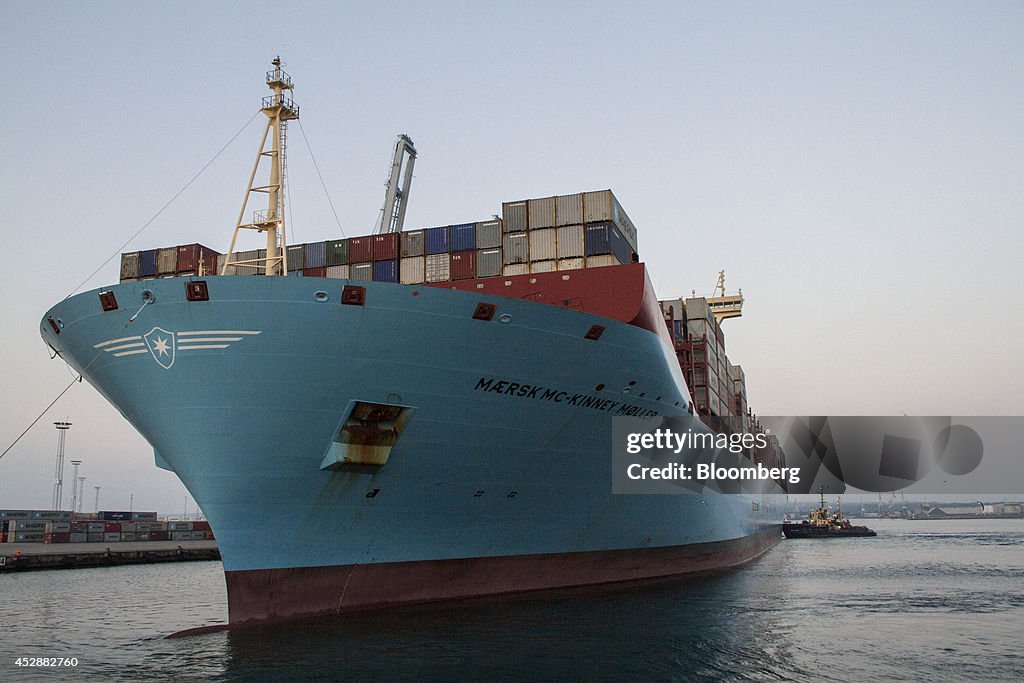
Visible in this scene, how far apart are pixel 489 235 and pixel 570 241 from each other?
235 centimetres

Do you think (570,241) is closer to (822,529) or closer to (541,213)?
(541,213)

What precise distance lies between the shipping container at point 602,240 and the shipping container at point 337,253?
7154mm

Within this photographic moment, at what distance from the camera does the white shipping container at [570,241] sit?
827 inches

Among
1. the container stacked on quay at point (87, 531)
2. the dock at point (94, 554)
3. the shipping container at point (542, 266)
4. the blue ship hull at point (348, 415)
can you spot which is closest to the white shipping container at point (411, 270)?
the shipping container at point (542, 266)

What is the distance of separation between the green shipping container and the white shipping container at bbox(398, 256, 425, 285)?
1.89 m

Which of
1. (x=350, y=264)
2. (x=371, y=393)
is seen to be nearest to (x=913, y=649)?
(x=371, y=393)

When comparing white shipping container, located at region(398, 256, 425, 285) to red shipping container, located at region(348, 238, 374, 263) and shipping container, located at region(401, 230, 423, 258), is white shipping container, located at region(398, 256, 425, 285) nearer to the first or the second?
shipping container, located at region(401, 230, 423, 258)

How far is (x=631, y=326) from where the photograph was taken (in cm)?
1759

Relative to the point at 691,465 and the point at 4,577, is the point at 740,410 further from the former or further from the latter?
the point at 4,577

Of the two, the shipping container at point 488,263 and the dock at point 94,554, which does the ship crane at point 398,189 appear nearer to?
the shipping container at point 488,263

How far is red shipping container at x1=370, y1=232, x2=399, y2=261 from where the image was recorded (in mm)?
21828

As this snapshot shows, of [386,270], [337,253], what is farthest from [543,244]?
[337,253]

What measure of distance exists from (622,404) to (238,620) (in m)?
9.90

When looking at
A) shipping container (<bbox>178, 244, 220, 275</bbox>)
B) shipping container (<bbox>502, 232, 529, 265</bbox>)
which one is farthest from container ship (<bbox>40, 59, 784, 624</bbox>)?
shipping container (<bbox>178, 244, 220, 275</bbox>)
